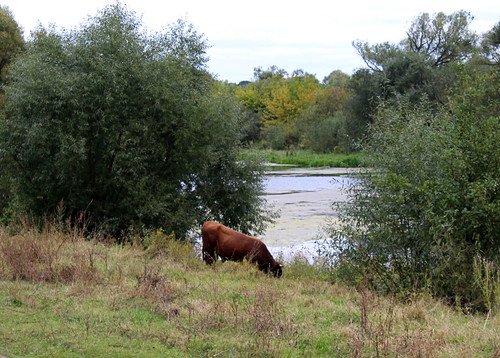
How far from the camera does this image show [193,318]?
27.0 ft

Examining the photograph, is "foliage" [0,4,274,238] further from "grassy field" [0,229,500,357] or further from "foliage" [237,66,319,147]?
"foliage" [237,66,319,147]

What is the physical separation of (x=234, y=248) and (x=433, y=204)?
5.34 m

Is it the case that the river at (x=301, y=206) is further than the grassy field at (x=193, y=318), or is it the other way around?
the river at (x=301, y=206)

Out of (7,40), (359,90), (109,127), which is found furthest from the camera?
(359,90)

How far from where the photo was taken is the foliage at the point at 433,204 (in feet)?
42.1

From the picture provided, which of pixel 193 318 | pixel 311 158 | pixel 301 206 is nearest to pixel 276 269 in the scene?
pixel 193 318

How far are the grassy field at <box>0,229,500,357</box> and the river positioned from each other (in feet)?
22.6

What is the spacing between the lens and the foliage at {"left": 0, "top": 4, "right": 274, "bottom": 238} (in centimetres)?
2030

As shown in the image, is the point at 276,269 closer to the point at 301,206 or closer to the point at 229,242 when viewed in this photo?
the point at 229,242

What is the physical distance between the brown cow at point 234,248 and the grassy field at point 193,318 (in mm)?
3314

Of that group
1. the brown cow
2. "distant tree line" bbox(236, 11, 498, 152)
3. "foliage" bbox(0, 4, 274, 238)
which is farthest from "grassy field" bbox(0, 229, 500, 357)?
"distant tree line" bbox(236, 11, 498, 152)

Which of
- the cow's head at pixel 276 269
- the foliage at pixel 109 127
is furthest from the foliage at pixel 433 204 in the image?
the foliage at pixel 109 127

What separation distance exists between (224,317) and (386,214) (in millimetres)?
6869

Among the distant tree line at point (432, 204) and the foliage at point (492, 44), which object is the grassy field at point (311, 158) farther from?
the distant tree line at point (432, 204)
